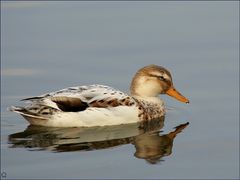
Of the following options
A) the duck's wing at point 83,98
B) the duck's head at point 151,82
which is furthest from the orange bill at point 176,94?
the duck's wing at point 83,98

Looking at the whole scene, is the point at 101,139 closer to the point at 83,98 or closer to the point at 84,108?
the point at 84,108

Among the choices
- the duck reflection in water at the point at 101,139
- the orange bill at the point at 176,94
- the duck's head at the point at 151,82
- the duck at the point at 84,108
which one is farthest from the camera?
the duck's head at the point at 151,82

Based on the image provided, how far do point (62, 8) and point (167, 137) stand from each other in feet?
23.8

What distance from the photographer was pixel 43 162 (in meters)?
12.4

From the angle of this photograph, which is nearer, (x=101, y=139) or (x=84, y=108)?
(x=101, y=139)

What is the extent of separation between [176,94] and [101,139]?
2.43m

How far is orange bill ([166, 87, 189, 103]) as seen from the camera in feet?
51.2

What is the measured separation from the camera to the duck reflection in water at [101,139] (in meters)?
13.3

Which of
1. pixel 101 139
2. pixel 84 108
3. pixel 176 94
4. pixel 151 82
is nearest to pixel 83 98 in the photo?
pixel 84 108

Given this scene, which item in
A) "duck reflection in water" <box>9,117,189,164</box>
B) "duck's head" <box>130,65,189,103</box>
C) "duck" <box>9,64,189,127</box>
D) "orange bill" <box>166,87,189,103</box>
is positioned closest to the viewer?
"duck reflection in water" <box>9,117,189,164</box>

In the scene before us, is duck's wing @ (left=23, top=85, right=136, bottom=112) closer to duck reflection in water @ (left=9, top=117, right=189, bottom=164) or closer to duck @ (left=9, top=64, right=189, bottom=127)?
duck @ (left=9, top=64, right=189, bottom=127)

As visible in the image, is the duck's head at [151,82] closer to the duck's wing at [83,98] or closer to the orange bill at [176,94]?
the orange bill at [176,94]

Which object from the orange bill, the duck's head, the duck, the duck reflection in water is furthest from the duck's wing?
the orange bill

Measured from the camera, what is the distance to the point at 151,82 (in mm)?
15852
